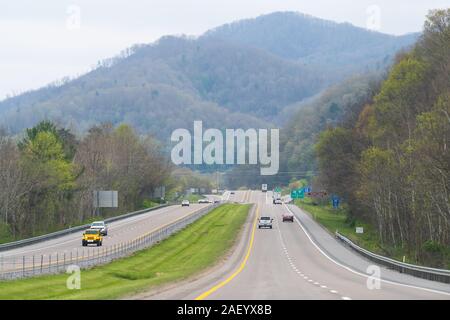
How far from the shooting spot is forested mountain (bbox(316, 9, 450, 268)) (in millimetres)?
62469

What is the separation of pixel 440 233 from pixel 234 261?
67.7 feet

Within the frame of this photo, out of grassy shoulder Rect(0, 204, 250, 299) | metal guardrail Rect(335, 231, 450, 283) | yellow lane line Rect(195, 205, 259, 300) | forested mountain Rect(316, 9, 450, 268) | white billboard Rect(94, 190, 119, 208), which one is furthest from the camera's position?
white billboard Rect(94, 190, 119, 208)

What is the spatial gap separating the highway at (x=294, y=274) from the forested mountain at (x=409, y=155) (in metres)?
5.92

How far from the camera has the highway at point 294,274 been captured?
26547 mm

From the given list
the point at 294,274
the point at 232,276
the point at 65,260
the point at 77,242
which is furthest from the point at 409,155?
the point at 232,276

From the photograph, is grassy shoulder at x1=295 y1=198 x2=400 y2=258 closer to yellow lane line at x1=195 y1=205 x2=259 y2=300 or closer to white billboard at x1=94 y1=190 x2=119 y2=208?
yellow lane line at x1=195 y1=205 x2=259 y2=300

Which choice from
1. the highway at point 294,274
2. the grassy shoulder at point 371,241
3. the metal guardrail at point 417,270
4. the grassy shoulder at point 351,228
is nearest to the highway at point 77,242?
the highway at point 294,274

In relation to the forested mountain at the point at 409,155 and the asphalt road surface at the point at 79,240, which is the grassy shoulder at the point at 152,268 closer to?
the asphalt road surface at the point at 79,240

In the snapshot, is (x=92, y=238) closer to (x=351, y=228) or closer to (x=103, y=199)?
(x=351, y=228)

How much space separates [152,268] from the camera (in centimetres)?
5609

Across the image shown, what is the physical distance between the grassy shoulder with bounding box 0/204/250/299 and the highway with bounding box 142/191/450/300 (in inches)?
57.3

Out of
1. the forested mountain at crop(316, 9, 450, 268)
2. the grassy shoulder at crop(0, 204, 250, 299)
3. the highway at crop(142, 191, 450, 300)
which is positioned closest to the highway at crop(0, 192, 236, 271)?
the grassy shoulder at crop(0, 204, 250, 299)
